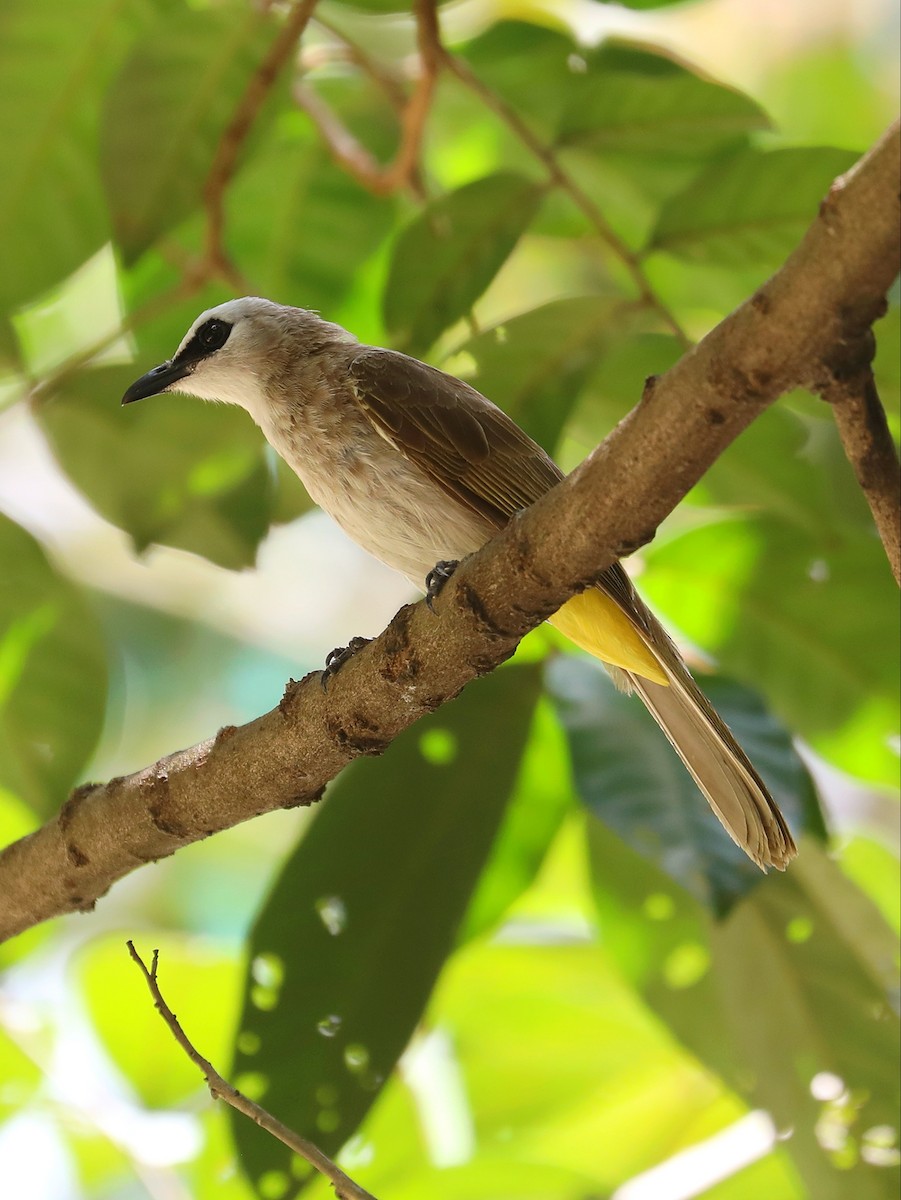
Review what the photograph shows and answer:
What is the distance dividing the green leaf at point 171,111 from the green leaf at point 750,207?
797mm

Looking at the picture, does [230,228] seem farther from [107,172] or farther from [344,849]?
[344,849]

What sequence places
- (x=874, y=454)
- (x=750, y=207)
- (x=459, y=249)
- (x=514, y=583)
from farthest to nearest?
(x=459, y=249)
(x=750, y=207)
(x=514, y=583)
(x=874, y=454)

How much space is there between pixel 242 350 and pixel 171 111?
45 centimetres

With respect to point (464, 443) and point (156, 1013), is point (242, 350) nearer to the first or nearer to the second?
point (464, 443)

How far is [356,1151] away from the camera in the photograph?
2.13 meters

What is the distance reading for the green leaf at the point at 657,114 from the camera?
219 centimetres

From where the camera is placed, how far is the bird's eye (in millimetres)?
2482

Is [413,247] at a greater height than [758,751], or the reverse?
[413,247]

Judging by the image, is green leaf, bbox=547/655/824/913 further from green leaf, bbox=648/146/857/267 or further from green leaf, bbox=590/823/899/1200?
green leaf, bbox=648/146/857/267

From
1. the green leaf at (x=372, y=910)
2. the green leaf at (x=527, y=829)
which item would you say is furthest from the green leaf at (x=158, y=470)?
the green leaf at (x=527, y=829)

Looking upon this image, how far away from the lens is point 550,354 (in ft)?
6.73

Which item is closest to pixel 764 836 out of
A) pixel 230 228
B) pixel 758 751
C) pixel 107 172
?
pixel 758 751

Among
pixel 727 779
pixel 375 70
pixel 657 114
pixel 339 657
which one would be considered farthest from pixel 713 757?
pixel 375 70

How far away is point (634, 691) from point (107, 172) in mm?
1188
